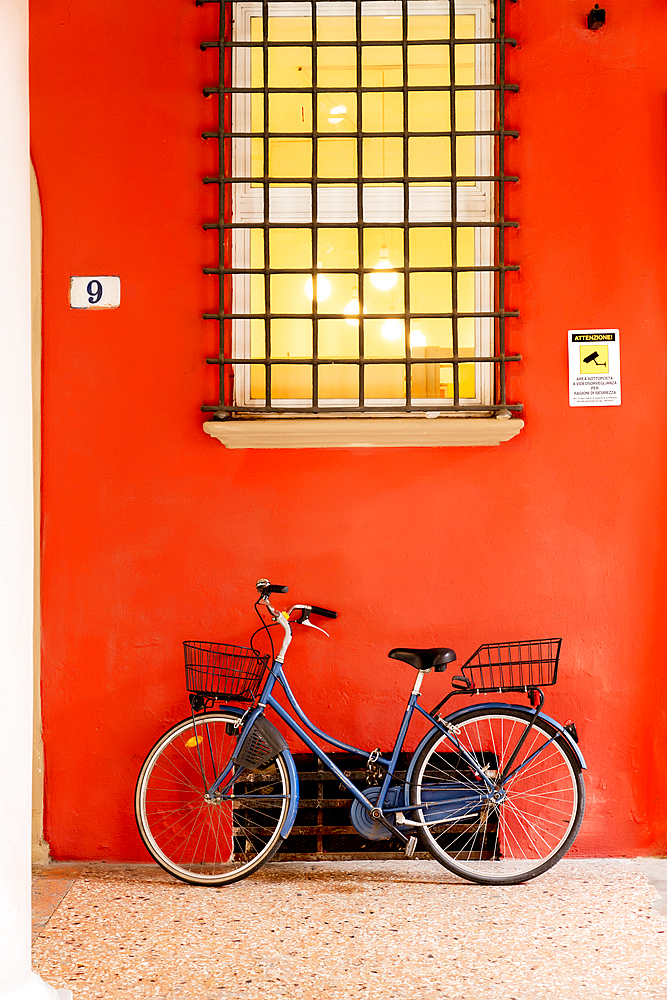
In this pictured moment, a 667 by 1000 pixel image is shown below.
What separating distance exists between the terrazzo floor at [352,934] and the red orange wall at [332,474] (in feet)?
1.24

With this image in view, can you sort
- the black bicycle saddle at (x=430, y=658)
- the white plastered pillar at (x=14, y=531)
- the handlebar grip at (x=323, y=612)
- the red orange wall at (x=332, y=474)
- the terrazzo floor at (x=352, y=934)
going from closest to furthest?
the white plastered pillar at (x=14, y=531) → the terrazzo floor at (x=352, y=934) → the black bicycle saddle at (x=430, y=658) → the handlebar grip at (x=323, y=612) → the red orange wall at (x=332, y=474)

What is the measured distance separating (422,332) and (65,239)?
61.4 inches

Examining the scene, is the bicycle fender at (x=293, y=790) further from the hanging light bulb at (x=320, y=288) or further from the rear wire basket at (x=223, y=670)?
the hanging light bulb at (x=320, y=288)

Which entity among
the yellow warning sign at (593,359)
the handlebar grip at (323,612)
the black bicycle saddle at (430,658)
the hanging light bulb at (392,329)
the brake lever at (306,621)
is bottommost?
the black bicycle saddle at (430,658)

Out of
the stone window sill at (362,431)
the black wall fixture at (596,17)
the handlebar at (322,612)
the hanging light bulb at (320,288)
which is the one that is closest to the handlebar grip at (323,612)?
the handlebar at (322,612)

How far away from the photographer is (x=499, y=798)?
9.57 ft

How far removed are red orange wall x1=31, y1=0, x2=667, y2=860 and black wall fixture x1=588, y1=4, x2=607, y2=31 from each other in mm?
42

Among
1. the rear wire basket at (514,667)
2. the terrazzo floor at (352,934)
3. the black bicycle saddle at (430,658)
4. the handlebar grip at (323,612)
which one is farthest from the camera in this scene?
the rear wire basket at (514,667)

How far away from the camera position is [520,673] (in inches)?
122

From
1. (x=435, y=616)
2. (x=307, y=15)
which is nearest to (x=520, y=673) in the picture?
(x=435, y=616)

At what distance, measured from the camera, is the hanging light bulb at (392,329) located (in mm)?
3301

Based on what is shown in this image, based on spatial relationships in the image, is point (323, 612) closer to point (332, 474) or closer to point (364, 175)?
point (332, 474)

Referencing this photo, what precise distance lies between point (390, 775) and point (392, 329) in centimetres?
183

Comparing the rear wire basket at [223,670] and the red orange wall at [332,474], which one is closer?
the rear wire basket at [223,670]
